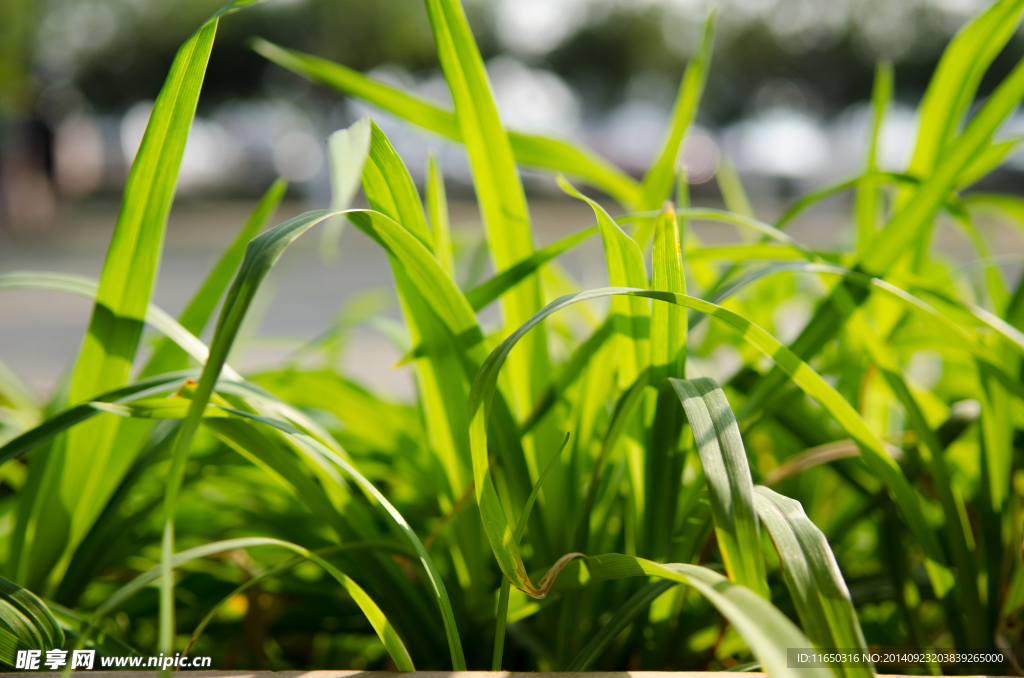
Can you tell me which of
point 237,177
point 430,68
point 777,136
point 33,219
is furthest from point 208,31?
point 430,68

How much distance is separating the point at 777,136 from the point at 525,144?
9.86 meters

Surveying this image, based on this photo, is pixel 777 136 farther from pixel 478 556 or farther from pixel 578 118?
pixel 478 556

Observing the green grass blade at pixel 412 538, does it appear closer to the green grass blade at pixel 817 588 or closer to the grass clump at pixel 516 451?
the grass clump at pixel 516 451

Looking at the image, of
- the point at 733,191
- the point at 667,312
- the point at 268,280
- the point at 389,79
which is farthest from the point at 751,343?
the point at 389,79

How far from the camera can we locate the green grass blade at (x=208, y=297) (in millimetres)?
406

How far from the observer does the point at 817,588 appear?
9.1 inches

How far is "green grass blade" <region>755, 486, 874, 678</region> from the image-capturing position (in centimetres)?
23

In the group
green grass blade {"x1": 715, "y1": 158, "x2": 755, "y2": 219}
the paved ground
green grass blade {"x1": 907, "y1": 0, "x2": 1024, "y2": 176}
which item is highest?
the paved ground

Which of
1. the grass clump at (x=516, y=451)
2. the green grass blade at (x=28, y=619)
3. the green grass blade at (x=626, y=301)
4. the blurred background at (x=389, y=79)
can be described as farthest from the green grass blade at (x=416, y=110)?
the blurred background at (x=389, y=79)

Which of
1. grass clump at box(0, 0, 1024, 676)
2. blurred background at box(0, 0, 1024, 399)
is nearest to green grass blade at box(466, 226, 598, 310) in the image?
grass clump at box(0, 0, 1024, 676)

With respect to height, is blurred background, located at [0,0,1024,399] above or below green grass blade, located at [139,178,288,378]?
above

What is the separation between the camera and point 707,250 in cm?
45

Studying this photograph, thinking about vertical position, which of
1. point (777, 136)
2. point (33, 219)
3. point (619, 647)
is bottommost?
point (619, 647)

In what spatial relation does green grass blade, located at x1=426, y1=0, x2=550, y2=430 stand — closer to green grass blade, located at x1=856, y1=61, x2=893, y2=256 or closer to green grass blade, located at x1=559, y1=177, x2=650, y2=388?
green grass blade, located at x1=559, y1=177, x2=650, y2=388
